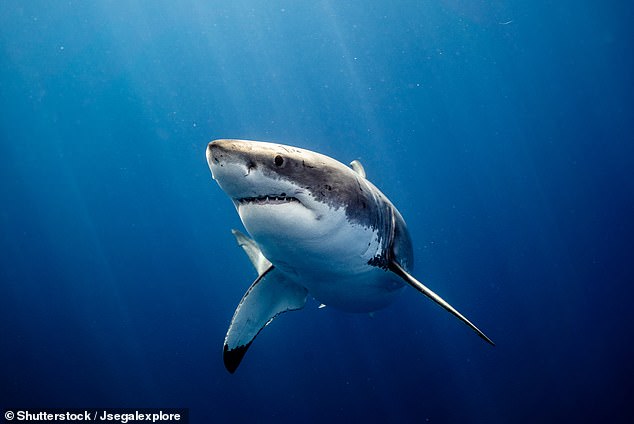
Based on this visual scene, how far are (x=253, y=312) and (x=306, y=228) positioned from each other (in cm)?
207

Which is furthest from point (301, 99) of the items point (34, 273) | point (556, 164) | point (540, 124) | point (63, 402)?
point (63, 402)

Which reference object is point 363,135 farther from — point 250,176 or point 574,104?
point 250,176

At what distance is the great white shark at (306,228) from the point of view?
209 cm

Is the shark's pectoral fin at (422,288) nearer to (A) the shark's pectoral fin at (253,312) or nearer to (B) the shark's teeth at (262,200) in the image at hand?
(A) the shark's pectoral fin at (253,312)

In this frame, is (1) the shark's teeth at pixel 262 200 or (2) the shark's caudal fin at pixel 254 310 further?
(2) the shark's caudal fin at pixel 254 310

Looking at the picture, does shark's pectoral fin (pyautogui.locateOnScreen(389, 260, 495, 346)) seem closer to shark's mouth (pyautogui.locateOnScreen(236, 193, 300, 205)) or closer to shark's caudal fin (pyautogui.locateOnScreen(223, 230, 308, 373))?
shark's caudal fin (pyautogui.locateOnScreen(223, 230, 308, 373))

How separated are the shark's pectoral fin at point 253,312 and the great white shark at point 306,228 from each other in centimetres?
1

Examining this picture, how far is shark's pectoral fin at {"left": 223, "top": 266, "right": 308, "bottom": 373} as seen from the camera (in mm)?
4082

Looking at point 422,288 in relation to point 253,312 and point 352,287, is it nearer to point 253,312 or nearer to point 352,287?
point 352,287

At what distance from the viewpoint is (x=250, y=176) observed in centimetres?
203

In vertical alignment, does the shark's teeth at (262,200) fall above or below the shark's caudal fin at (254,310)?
above

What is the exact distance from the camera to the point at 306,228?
242 cm

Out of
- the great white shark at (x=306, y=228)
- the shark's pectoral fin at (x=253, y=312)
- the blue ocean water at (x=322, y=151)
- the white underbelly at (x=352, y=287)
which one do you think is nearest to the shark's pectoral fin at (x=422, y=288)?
the great white shark at (x=306, y=228)

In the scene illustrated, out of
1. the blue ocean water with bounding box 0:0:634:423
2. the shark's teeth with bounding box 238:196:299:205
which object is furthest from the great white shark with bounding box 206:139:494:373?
the blue ocean water with bounding box 0:0:634:423
